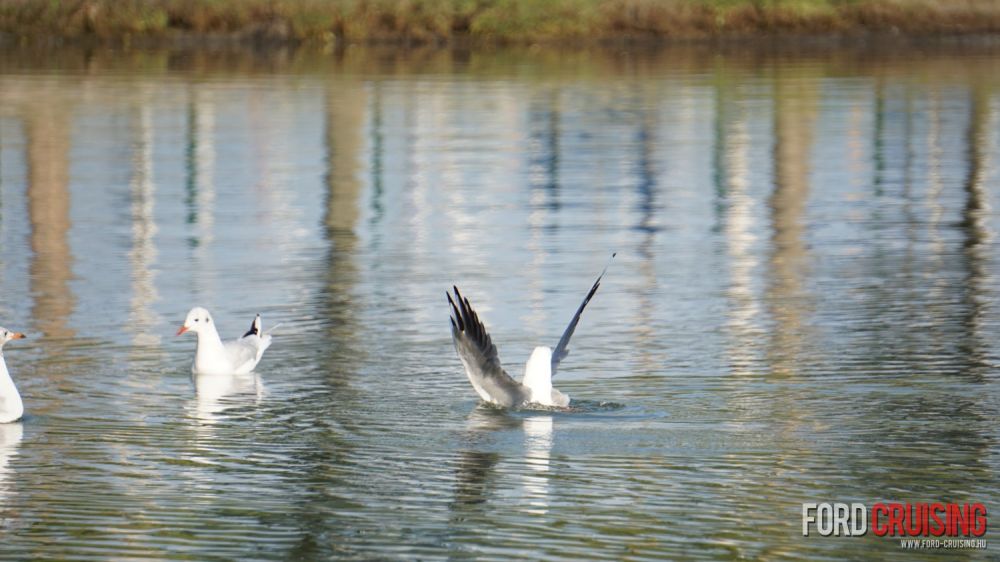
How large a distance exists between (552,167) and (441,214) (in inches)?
192

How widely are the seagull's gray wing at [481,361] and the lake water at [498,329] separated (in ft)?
0.73

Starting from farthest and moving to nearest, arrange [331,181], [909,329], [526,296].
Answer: [331,181] < [526,296] < [909,329]

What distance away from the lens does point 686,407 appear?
11.8 metres

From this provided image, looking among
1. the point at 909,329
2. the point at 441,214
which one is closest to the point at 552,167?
the point at 441,214

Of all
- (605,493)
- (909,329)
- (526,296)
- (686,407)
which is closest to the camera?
(605,493)

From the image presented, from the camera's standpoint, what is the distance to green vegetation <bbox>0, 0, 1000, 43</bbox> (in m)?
56.0

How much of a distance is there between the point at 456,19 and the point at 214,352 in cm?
4499

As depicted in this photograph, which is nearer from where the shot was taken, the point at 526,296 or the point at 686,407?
the point at 686,407

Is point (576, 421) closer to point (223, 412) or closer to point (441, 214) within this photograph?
point (223, 412)

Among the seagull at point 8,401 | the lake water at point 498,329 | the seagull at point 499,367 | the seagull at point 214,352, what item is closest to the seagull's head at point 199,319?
the seagull at point 214,352

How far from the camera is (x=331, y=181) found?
24.4 metres

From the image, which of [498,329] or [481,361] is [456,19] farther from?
[481,361]

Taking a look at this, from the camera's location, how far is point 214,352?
13.1m

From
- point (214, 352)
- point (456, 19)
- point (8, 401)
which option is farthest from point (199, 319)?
point (456, 19)
